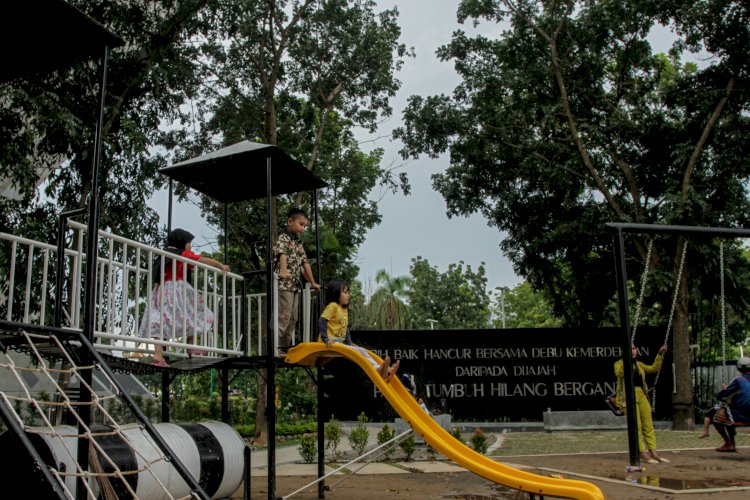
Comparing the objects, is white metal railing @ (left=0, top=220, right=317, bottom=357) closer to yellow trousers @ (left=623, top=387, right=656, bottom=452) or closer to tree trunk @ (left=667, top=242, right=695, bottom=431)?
yellow trousers @ (left=623, top=387, right=656, bottom=452)

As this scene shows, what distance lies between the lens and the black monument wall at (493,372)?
1848 cm

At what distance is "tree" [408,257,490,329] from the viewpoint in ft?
148

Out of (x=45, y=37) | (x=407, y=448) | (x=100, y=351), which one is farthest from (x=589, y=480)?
(x=45, y=37)

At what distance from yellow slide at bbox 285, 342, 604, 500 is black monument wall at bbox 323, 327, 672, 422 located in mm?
10878

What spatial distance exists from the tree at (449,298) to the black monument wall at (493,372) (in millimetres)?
25340

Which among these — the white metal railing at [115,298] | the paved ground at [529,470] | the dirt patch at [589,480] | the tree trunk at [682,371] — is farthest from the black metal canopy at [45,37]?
the tree trunk at [682,371]

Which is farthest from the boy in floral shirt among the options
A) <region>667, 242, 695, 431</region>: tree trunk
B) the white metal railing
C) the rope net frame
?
<region>667, 242, 695, 431</region>: tree trunk

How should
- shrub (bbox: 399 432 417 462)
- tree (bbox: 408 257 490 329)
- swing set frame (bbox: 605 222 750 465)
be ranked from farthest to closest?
tree (bbox: 408 257 490 329)
shrub (bbox: 399 432 417 462)
swing set frame (bbox: 605 222 750 465)

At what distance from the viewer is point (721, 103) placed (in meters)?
16.8

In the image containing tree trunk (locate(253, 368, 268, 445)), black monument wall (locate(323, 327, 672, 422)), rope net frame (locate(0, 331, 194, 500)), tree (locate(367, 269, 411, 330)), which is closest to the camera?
rope net frame (locate(0, 331, 194, 500))

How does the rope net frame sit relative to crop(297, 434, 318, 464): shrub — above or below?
above

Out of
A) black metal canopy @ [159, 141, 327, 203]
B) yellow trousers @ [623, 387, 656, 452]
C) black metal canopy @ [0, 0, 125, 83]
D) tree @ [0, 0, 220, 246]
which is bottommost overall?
yellow trousers @ [623, 387, 656, 452]

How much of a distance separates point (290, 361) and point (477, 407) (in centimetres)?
1149

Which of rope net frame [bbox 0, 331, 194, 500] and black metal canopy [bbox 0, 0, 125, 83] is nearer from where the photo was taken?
rope net frame [bbox 0, 331, 194, 500]
